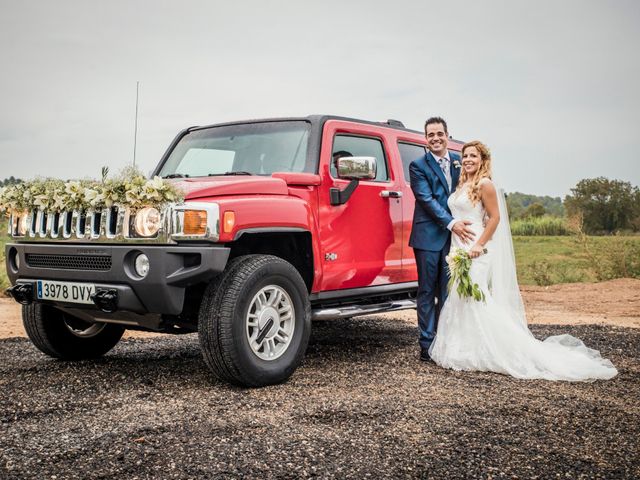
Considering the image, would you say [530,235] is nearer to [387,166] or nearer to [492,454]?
[387,166]

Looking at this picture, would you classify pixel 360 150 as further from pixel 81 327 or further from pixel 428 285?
pixel 81 327

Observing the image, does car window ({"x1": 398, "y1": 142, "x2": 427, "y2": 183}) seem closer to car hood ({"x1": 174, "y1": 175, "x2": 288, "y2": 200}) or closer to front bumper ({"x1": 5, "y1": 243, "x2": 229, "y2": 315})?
car hood ({"x1": 174, "y1": 175, "x2": 288, "y2": 200})

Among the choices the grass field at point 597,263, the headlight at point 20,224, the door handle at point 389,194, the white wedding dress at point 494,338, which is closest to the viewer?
the headlight at point 20,224

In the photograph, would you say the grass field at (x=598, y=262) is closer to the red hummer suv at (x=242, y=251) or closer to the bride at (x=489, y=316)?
the bride at (x=489, y=316)

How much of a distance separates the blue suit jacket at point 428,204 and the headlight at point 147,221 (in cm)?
248

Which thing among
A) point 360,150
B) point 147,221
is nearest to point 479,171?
point 360,150

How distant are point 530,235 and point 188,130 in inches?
715

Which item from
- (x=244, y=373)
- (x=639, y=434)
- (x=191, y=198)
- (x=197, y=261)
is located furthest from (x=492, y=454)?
(x=191, y=198)

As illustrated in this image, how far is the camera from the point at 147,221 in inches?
183

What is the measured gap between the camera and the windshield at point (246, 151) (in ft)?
19.0

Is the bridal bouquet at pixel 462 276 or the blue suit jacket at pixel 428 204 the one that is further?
the blue suit jacket at pixel 428 204

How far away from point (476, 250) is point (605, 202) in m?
22.0

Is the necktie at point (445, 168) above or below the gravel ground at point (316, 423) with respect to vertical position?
above

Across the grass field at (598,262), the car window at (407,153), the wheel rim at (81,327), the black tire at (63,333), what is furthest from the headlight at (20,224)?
the grass field at (598,262)
